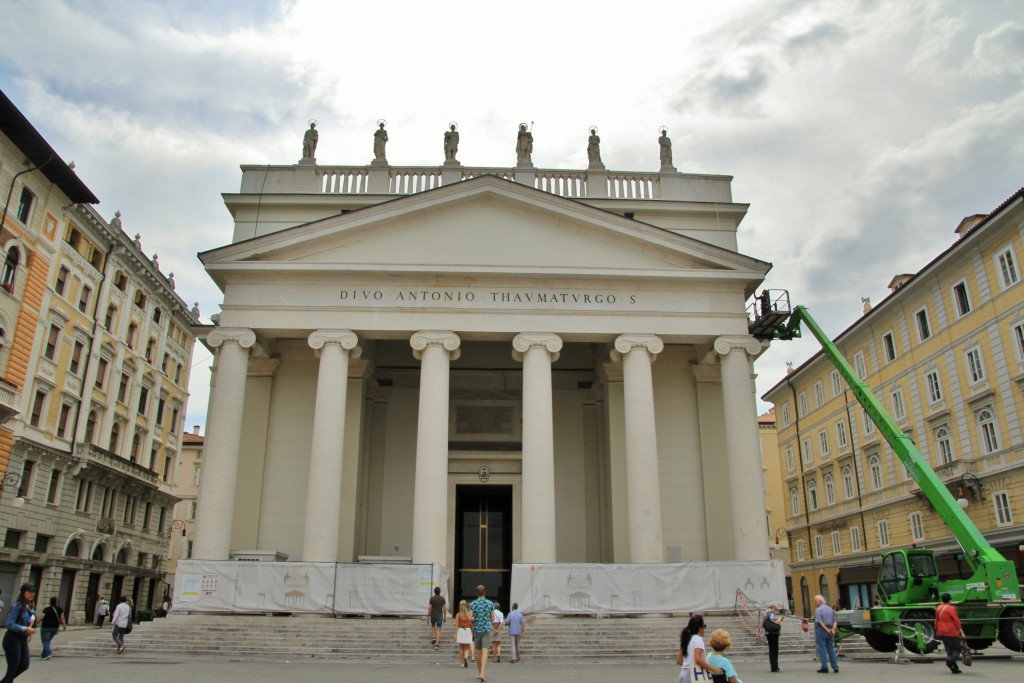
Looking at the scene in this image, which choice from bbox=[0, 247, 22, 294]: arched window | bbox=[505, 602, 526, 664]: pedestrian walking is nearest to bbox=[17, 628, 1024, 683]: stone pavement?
bbox=[505, 602, 526, 664]: pedestrian walking

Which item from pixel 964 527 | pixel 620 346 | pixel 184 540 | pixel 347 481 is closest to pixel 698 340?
pixel 620 346

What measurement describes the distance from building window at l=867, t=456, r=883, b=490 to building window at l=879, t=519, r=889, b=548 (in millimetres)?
1691

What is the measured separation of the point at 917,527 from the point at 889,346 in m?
8.79

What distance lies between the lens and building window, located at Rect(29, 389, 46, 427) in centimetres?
3250

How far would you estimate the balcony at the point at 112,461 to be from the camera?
35.6 meters

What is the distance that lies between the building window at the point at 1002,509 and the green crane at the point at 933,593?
1393 cm

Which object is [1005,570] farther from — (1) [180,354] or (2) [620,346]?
(1) [180,354]

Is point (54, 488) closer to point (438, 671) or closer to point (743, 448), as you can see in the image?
point (438, 671)

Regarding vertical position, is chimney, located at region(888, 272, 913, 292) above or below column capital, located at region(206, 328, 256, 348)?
above

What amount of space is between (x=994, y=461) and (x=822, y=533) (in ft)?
55.2

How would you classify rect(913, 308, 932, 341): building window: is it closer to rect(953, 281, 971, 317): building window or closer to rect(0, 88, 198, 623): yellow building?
rect(953, 281, 971, 317): building window

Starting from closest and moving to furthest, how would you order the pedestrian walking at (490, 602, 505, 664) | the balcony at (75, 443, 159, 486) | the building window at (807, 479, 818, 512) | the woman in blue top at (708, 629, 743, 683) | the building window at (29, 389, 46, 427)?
the woman in blue top at (708, 629, 743, 683) → the pedestrian walking at (490, 602, 505, 664) → the building window at (29, 389, 46, 427) → the balcony at (75, 443, 159, 486) → the building window at (807, 479, 818, 512)

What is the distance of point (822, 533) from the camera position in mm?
45625

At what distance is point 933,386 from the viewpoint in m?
34.8
